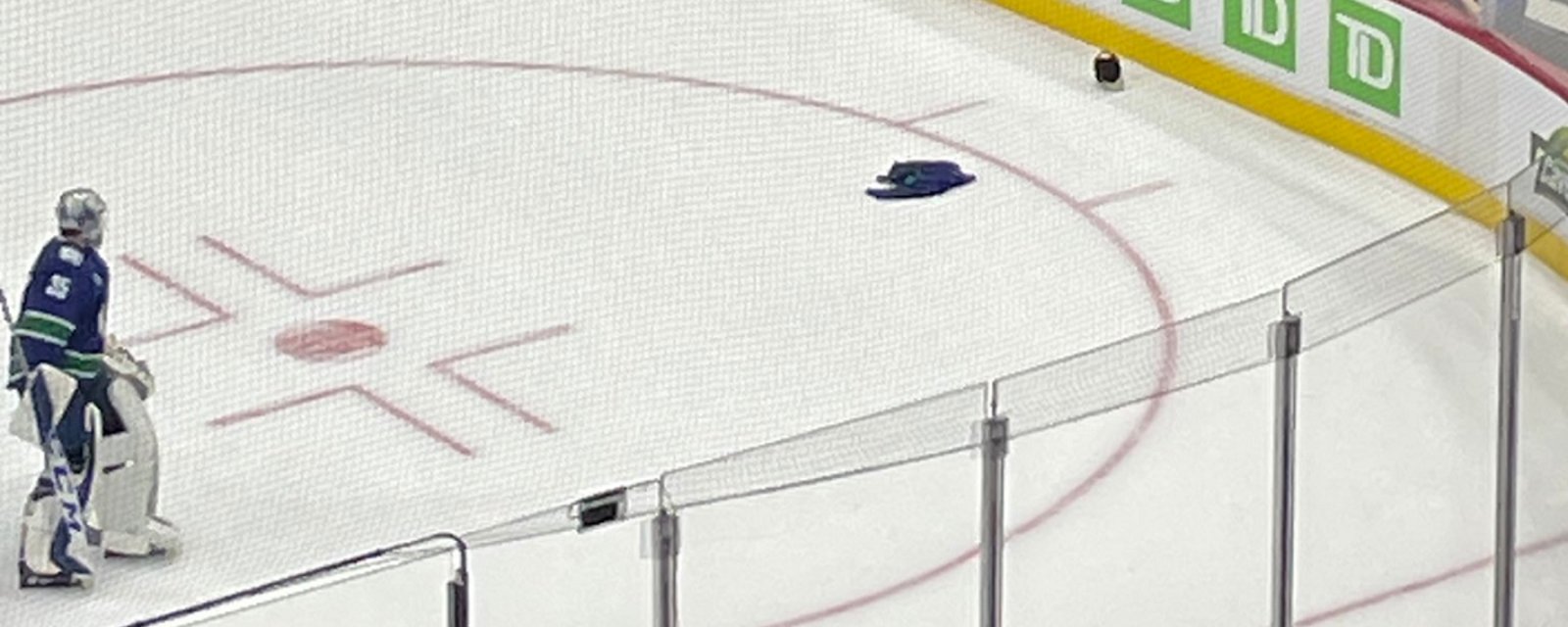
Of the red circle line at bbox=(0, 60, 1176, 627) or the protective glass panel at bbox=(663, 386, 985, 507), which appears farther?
the red circle line at bbox=(0, 60, 1176, 627)

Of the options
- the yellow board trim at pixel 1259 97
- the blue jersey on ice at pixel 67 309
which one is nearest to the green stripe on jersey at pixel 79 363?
the blue jersey on ice at pixel 67 309

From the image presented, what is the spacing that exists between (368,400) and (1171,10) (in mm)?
2572

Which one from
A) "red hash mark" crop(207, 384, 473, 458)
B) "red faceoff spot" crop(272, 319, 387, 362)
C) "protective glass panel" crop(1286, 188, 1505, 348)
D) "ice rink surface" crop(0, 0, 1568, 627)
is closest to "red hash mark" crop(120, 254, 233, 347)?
"ice rink surface" crop(0, 0, 1568, 627)

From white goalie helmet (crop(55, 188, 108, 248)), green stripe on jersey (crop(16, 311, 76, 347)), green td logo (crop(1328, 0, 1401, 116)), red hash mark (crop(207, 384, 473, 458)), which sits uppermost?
green td logo (crop(1328, 0, 1401, 116))

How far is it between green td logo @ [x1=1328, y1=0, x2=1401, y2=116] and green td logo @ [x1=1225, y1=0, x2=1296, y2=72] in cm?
15

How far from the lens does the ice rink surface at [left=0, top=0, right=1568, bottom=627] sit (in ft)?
19.2

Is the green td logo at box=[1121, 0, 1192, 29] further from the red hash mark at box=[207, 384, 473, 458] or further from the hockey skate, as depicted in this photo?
the hockey skate

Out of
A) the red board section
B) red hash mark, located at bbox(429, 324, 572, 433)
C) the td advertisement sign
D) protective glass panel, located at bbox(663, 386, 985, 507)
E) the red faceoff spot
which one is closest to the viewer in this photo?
protective glass panel, located at bbox(663, 386, 985, 507)

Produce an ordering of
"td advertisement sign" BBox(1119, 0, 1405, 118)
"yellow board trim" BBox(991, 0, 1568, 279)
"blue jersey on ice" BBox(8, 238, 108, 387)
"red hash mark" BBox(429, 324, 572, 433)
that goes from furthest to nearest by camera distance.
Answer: "td advertisement sign" BBox(1119, 0, 1405, 118), "yellow board trim" BBox(991, 0, 1568, 279), "red hash mark" BBox(429, 324, 572, 433), "blue jersey on ice" BBox(8, 238, 108, 387)

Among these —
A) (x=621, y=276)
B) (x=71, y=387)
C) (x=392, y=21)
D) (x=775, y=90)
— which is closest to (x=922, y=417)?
(x=71, y=387)

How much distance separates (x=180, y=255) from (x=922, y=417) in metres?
3.56

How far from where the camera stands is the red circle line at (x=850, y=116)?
634 cm

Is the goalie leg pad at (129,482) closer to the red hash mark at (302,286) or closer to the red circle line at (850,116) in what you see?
the red circle line at (850,116)

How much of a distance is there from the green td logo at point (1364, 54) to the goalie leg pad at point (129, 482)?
3042 mm
